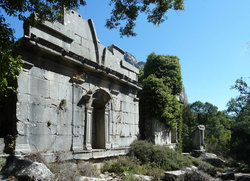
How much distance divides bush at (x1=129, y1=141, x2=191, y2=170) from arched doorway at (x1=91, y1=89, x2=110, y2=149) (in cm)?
155

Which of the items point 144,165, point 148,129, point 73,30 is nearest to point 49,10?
point 73,30

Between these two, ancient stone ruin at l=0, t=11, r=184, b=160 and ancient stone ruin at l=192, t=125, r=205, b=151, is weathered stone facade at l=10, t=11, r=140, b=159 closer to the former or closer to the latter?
ancient stone ruin at l=0, t=11, r=184, b=160

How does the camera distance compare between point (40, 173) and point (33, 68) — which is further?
point (33, 68)

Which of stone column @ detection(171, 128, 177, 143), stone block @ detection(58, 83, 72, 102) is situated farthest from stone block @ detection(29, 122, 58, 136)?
stone column @ detection(171, 128, 177, 143)

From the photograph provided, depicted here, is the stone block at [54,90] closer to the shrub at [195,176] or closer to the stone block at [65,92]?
the stone block at [65,92]

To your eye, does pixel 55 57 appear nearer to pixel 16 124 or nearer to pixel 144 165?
pixel 16 124

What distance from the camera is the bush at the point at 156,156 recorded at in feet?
31.5

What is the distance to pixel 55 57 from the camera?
750 centimetres

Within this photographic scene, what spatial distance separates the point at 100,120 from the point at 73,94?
2.11m

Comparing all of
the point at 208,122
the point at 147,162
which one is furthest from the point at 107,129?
the point at 208,122

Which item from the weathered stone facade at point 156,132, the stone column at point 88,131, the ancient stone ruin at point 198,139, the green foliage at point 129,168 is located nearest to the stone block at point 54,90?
the stone column at point 88,131

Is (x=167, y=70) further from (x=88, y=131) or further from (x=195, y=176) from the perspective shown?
(x=195, y=176)

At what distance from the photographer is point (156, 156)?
386 inches

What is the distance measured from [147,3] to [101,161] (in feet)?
19.3
